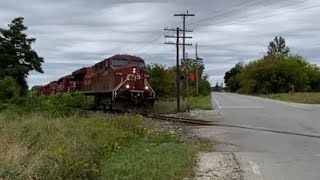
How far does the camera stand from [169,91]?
6000 centimetres

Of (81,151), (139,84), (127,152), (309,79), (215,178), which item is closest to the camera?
(215,178)

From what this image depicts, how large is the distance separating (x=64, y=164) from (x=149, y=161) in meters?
2.69

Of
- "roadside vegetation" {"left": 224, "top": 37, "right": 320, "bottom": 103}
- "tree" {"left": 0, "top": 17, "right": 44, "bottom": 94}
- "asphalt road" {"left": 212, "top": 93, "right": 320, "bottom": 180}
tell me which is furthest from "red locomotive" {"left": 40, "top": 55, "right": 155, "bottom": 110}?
"roadside vegetation" {"left": 224, "top": 37, "right": 320, "bottom": 103}

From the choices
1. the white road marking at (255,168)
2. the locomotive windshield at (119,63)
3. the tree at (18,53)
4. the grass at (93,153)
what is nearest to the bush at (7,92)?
the locomotive windshield at (119,63)

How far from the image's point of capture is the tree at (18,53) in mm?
56000

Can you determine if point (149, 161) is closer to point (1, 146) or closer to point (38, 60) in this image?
point (1, 146)

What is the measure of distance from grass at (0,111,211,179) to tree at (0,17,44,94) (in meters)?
38.1

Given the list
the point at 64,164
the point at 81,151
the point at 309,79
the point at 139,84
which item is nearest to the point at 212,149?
the point at 81,151

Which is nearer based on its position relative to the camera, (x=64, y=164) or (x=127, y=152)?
(x=64, y=164)

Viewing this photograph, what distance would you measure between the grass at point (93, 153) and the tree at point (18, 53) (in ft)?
125

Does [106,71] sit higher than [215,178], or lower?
higher

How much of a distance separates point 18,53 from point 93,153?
47798mm

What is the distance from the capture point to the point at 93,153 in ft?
39.7

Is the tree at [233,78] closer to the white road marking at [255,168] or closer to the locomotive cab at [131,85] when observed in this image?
the locomotive cab at [131,85]
